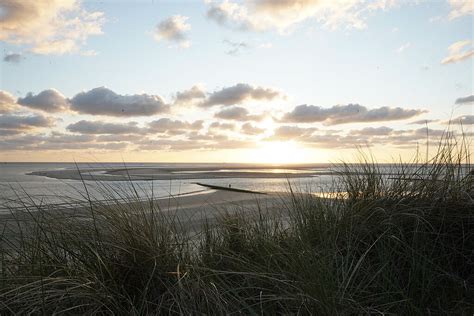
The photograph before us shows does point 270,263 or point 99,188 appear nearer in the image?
point 270,263

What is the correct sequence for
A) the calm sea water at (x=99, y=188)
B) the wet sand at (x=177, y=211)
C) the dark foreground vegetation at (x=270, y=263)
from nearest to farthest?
the dark foreground vegetation at (x=270, y=263)
the wet sand at (x=177, y=211)
the calm sea water at (x=99, y=188)

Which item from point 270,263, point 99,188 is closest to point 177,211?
point 99,188

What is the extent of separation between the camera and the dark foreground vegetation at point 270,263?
241cm

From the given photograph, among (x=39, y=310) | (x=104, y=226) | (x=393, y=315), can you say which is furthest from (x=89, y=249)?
(x=393, y=315)

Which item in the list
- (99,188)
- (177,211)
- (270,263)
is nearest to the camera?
(270,263)

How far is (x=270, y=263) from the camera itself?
3.04 metres

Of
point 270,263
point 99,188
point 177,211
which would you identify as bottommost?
point 177,211

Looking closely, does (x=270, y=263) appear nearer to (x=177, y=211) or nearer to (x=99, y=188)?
(x=99, y=188)

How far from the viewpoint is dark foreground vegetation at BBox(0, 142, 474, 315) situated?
2.41 meters

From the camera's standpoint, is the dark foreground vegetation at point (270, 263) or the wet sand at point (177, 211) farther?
the wet sand at point (177, 211)

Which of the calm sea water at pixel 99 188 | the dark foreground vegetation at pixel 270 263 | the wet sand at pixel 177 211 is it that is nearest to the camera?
the dark foreground vegetation at pixel 270 263

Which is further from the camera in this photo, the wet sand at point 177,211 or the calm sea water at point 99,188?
the calm sea water at point 99,188

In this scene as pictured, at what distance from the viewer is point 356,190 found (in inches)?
175

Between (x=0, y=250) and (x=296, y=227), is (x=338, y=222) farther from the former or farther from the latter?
(x=0, y=250)
